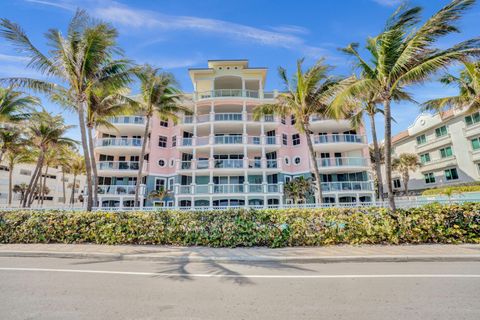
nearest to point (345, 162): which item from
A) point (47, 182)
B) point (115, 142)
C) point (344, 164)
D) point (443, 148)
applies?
point (344, 164)

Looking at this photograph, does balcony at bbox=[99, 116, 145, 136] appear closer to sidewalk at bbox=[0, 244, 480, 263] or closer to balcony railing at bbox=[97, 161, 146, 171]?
balcony railing at bbox=[97, 161, 146, 171]

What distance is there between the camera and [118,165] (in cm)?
Result: 2380

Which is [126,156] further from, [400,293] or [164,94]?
[400,293]

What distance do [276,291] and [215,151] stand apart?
20.9 m

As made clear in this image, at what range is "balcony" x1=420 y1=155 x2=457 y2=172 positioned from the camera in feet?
89.0

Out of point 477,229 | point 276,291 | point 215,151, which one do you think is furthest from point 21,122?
point 477,229

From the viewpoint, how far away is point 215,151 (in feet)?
80.9

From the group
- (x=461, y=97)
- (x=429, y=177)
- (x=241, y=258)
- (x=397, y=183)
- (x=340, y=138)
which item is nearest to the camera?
(x=241, y=258)

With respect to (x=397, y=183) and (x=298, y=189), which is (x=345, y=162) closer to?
(x=298, y=189)

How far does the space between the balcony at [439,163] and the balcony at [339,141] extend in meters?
12.8

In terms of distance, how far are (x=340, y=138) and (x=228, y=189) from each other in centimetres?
1288

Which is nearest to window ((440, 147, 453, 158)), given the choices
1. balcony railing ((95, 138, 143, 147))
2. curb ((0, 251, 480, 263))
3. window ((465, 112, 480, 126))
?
window ((465, 112, 480, 126))

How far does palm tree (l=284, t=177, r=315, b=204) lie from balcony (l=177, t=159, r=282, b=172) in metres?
2.70

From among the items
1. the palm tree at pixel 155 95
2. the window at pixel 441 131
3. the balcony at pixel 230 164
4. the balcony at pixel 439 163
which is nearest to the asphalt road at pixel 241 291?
the palm tree at pixel 155 95
